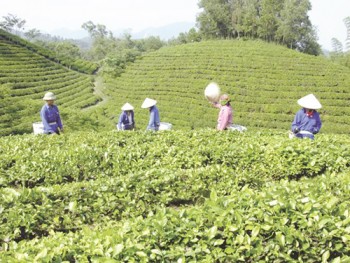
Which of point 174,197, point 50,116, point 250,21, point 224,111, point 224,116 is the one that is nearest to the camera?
point 174,197

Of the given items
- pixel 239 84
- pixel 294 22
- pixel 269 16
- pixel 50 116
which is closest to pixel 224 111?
pixel 50 116

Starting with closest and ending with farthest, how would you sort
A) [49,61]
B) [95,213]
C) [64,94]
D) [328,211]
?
[328,211] < [95,213] < [64,94] < [49,61]

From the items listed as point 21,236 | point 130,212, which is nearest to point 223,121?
point 130,212

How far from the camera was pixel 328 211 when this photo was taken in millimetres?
3562

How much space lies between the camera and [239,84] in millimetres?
33125

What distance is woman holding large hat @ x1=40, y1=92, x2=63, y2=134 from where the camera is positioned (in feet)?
27.5

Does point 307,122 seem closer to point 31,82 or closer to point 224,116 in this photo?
point 224,116

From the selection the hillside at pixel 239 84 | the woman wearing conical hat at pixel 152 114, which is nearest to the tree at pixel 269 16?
the hillside at pixel 239 84

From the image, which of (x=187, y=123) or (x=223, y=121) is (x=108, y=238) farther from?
(x=187, y=123)

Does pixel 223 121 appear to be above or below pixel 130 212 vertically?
above

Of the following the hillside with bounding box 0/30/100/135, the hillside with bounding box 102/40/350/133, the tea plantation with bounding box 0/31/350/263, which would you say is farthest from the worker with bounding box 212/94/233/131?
the hillside with bounding box 102/40/350/133

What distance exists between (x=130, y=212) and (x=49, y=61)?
134ft

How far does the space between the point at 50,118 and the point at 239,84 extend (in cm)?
2668

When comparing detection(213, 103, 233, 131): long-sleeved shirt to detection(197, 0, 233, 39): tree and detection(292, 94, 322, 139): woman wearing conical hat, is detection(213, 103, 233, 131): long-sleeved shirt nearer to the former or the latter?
detection(292, 94, 322, 139): woman wearing conical hat
